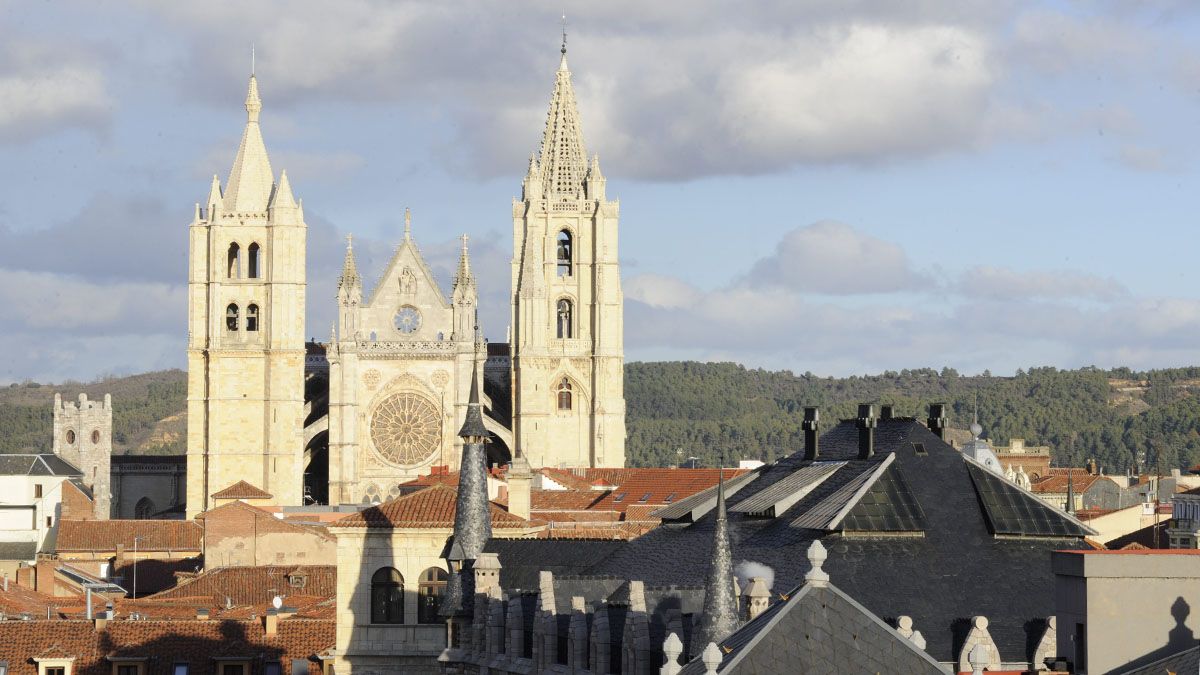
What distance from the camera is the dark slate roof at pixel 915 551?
3591 cm

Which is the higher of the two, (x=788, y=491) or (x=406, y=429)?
(x=406, y=429)

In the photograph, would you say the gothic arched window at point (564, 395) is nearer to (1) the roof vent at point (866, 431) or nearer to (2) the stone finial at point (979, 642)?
(1) the roof vent at point (866, 431)

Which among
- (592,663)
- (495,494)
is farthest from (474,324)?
(592,663)

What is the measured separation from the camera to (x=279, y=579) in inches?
2793

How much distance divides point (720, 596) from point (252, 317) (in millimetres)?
91071

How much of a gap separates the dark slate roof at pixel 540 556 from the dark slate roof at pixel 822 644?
2439 centimetres

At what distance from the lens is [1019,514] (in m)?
39.2

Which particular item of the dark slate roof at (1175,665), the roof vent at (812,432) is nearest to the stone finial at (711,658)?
the dark slate roof at (1175,665)

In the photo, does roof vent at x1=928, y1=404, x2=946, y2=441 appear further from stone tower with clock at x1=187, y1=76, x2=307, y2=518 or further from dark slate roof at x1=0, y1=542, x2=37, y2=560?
stone tower with clock at x1=187, y1=76, x2=307, y2=518

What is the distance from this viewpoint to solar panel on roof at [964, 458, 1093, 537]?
1527 inches

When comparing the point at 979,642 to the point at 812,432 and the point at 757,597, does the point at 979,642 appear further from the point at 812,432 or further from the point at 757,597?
the point at 812,432

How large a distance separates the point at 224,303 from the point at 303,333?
3869mm

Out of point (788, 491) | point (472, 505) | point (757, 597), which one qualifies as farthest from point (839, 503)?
point (472, 505)

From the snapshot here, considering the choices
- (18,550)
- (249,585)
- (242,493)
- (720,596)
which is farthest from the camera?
(242,493)
